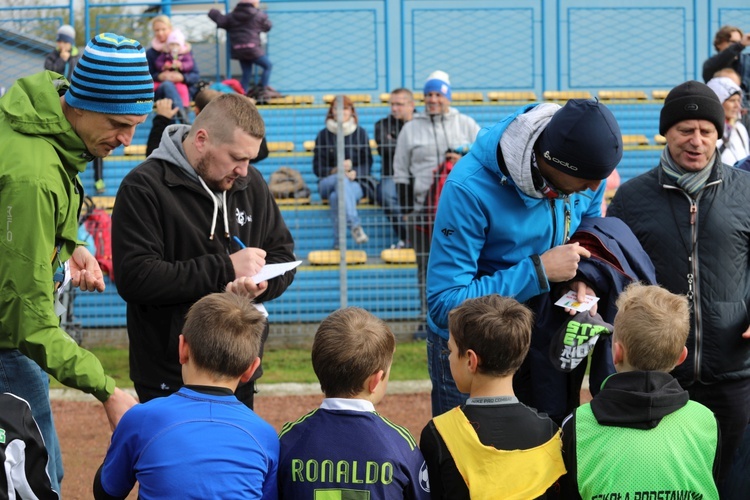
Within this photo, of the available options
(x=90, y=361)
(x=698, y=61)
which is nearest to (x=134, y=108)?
(x=90, y=361)

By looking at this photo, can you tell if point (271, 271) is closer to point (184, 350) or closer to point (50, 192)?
point (184, 350)

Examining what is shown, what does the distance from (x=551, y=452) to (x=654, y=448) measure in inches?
13.0

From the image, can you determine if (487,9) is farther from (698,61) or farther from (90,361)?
(90,361)

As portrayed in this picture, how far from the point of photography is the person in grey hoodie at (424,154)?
9414 millimetres

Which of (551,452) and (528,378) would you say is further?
(528,378)

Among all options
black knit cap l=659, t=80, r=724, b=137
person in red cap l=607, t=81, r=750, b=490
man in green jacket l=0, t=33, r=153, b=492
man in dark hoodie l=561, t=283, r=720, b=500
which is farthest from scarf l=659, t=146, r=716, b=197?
man in green jacket l=0, t=33, r=153, b=492

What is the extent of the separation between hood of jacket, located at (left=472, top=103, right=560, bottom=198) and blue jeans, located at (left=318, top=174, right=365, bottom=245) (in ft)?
19.1

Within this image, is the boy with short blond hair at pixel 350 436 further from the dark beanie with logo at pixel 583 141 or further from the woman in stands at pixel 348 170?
the woman in stands at pixel 348 170

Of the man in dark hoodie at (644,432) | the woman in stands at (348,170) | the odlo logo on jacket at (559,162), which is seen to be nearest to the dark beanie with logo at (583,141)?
the odlo logo on jacket at (559,162)

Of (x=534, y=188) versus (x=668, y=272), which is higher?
(x=534, y=188)

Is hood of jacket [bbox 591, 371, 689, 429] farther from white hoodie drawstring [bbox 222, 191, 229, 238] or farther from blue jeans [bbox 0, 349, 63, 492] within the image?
blue jeans [bbox 0, 349, 63, 492]

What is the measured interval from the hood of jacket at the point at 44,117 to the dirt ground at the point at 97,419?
2913 millimetres

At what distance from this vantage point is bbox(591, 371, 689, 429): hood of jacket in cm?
314

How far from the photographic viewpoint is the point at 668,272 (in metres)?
4.36
